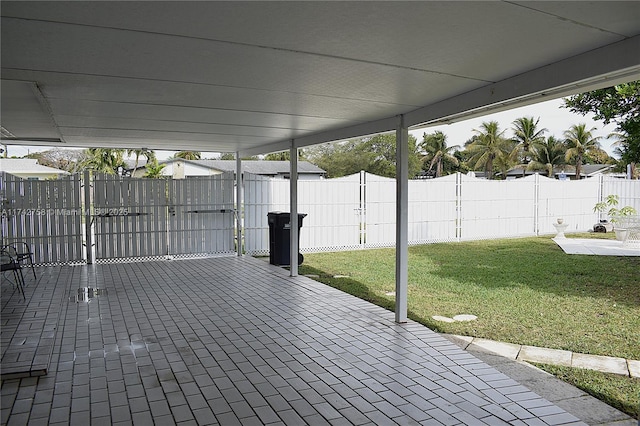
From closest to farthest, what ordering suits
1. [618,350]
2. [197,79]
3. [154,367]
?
1. [197,79]
2. [154,367]
3. [618,350]

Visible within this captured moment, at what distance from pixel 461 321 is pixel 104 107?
4821mm

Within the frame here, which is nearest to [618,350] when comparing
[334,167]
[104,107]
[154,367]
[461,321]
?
[461,321]

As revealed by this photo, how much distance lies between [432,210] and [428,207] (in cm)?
16

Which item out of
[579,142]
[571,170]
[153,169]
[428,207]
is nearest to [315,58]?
[428,207]

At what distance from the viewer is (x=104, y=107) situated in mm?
5371

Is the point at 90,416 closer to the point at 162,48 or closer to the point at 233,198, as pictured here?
the point at 162,48

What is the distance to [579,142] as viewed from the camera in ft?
116

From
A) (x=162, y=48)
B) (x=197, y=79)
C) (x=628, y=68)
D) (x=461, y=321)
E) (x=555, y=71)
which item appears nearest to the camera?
(x=628, y=68)

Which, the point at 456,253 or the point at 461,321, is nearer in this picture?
the point at 461,321

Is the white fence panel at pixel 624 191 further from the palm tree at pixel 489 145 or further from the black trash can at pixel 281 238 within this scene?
the palm tree at pixel 489 145

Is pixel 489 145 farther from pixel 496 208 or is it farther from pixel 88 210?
pixel 88 210

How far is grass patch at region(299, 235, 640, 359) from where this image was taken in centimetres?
565

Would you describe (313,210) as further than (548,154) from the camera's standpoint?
No

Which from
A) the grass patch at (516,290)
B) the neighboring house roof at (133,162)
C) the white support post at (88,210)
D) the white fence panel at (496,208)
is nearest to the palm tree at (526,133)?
the white fence panel at (496,208)
